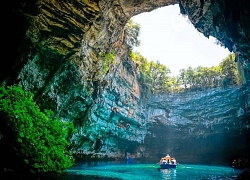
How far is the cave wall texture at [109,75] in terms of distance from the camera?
1081cm

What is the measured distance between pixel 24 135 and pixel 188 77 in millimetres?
26677

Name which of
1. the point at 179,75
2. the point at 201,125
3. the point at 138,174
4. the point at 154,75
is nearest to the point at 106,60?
the point at 138,174

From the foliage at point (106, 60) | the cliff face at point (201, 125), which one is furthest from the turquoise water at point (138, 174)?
the cliff face at point (201, 125)

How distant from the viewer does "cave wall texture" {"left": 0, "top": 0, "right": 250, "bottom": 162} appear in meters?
10.8

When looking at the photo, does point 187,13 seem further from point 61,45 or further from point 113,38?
point 61,45

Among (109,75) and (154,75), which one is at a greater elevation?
(154,75)

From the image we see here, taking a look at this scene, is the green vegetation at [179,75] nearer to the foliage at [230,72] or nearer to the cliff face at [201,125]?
the foliage at [230,72]

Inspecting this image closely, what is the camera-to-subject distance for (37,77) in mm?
11727

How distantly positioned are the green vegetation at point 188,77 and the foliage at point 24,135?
65.2ft

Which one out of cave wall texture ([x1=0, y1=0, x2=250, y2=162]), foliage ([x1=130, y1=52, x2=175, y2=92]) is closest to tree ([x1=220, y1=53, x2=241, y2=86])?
cave wall texture ([x1=0, y1=0, x2=250, y2=162])

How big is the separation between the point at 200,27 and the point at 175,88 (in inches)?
579

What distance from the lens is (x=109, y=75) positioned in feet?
66.0

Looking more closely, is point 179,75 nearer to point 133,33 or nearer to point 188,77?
point 188,77

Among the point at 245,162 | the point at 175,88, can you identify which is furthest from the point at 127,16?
the point at 245,162
